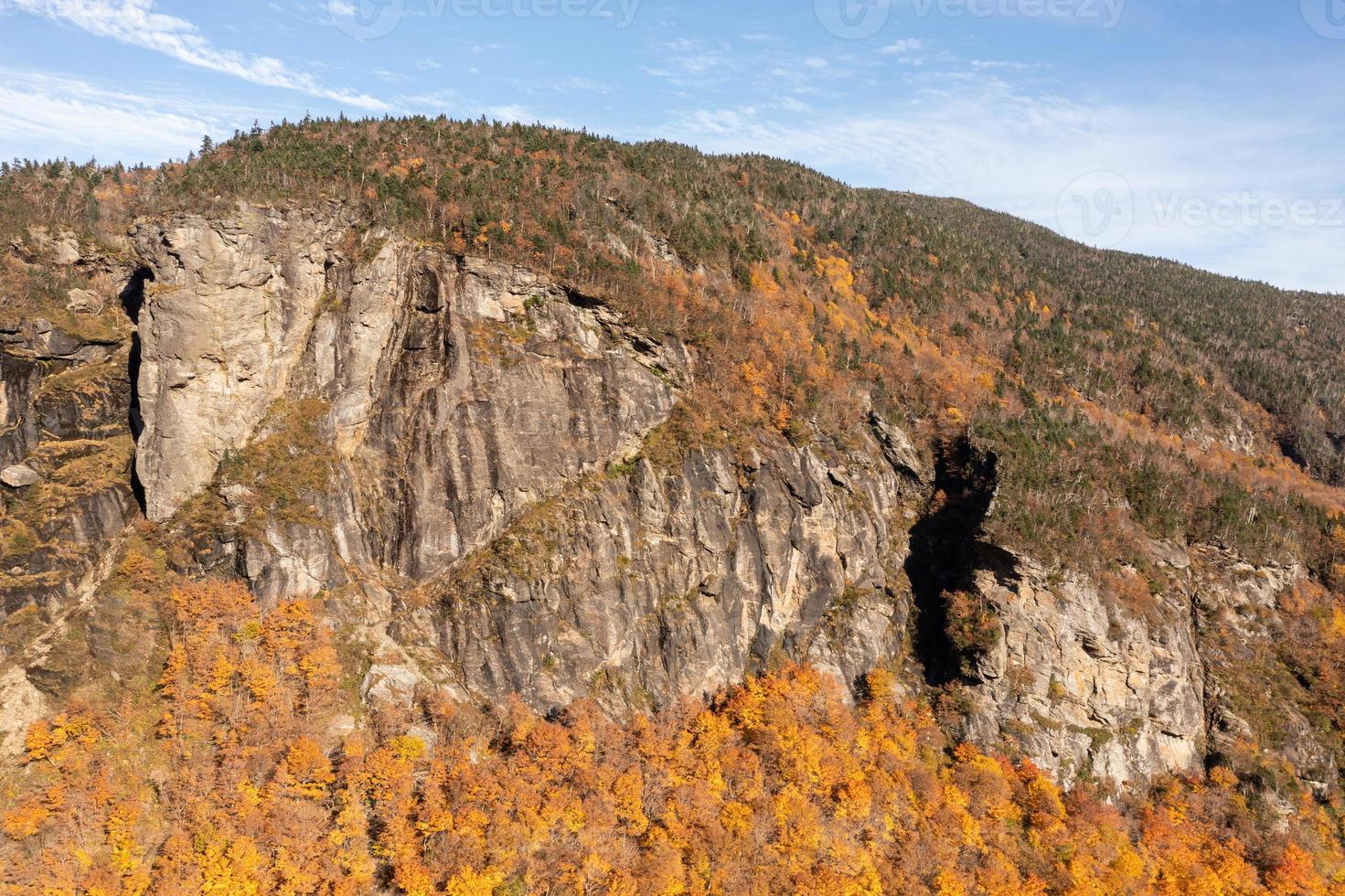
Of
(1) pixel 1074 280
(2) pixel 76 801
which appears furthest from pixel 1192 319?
(2) pixel 76 801

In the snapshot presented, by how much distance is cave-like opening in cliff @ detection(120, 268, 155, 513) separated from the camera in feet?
152

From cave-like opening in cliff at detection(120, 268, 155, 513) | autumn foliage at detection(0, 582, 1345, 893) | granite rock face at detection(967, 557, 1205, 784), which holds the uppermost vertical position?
cave-like opening in cliff at detection(120, 268, 155, 513)

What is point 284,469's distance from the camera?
47.7 m

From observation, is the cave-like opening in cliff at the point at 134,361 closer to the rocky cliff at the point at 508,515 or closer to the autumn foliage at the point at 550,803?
the rocky cliff at the point at 508,515

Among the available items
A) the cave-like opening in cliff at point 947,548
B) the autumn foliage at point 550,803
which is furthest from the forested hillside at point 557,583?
the cave-like opening in cliff at point 947,548

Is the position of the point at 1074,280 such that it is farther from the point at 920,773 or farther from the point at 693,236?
the point at 920,773

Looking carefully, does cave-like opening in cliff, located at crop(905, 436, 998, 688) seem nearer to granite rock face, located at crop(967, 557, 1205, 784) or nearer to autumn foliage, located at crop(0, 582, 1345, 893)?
→ granite rock face, located at crop(967, 557, 1205, 784)

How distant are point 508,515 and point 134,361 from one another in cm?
3214

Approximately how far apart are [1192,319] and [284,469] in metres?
157

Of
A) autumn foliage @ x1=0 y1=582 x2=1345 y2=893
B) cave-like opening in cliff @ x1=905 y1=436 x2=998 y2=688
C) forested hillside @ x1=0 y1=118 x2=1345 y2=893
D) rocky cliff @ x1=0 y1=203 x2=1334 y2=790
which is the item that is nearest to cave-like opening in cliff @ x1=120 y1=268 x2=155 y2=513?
rocky cliff @ x1=0 y1=203 x2=1334 y2=790

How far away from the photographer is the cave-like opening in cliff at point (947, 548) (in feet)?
198

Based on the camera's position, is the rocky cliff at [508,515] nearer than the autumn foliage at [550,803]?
No

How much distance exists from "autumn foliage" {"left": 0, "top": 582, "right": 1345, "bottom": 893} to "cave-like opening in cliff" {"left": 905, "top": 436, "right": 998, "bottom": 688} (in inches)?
254

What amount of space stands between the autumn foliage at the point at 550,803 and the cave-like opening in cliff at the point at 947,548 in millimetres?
6461
